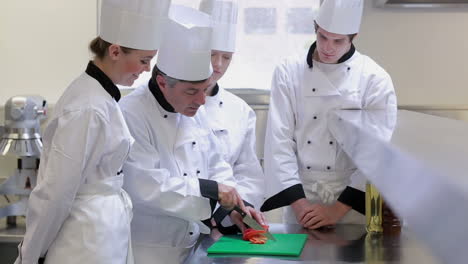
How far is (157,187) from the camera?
6.32ft

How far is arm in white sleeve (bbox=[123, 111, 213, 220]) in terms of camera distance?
1.93 metres

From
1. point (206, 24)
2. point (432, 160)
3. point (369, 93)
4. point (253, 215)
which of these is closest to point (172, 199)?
point (253, 215)

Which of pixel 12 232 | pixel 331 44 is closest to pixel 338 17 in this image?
pixel 331 44

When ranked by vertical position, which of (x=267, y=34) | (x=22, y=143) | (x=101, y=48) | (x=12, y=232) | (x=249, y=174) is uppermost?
(x=101, y=48)

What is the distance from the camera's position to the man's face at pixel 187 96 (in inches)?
78.9

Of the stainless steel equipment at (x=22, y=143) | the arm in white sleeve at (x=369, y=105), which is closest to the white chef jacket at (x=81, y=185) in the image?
the arm in white sleeve at (x=369, y=105)

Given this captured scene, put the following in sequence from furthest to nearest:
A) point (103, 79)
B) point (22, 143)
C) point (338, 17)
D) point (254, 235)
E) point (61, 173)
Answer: point (22, 143), point (338, 17), point (254, 235), point (103, 79), point (61, 173)

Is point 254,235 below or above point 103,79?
below

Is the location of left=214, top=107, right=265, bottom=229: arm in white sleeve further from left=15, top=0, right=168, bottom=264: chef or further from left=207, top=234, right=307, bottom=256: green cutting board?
left=15, top=0, right=168, bottom=264: chef

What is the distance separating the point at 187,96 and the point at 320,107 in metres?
0.60

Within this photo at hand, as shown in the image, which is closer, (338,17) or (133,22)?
(133,22)

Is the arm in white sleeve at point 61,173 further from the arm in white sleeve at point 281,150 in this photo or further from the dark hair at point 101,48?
the arm in white sleeve at point 281,150

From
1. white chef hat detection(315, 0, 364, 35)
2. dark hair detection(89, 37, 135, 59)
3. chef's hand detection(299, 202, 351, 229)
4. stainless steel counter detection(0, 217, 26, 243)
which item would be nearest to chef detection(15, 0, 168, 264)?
dark hair detection(89, 37, 135, 59)

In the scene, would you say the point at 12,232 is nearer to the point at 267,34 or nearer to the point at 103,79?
the point at 103,79
